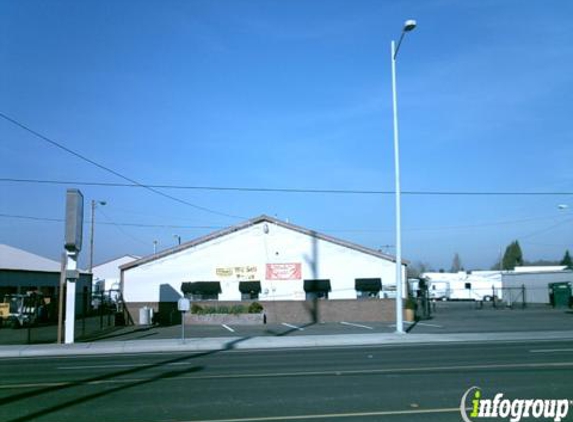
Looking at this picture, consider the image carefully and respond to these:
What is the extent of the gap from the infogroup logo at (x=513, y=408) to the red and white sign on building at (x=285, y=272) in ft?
101

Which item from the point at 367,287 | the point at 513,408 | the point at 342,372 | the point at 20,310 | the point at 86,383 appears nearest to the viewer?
the point at 513,408

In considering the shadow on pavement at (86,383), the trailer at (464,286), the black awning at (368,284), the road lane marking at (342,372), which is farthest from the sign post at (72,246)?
the trailer at (464,286)

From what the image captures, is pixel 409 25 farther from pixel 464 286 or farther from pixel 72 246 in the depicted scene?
pixel 464 286

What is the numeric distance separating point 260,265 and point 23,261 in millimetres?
23529

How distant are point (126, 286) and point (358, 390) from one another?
31344 millimetres

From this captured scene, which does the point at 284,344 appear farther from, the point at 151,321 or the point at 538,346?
the point at 151,321

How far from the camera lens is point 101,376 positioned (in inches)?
541

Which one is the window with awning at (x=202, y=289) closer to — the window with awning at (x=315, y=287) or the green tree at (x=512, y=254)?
the window with awning at (x=315, y=287)

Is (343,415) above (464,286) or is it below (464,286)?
below

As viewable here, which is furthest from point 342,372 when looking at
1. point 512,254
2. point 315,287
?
point 512,254

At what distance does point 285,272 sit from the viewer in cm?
4053

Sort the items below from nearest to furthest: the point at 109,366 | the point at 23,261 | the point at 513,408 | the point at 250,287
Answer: the point at 513,408, the point at 109,366, the point at 250,287, the point at 23,261

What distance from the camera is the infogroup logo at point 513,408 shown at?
28.0 ft

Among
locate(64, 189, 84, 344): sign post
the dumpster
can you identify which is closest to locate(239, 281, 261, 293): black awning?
locate(64, 189, 84, 344): sign post
